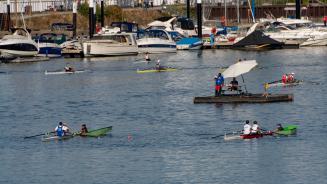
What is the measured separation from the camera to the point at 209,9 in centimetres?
16312

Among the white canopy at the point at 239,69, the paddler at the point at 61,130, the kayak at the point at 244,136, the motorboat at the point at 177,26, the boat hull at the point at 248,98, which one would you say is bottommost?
the kayak at the point at 244,136

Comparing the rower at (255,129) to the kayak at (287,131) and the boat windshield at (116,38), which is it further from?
the boat windshield at (116,38)

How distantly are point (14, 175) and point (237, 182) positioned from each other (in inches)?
418

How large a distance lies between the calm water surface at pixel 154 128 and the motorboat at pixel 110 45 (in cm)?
1264

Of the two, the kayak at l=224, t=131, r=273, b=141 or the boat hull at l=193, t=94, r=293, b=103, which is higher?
the boat hull at l=193, t=94, r=293, b=103

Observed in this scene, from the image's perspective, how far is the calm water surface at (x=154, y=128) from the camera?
2148 inches

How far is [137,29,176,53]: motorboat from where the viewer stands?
123 meters

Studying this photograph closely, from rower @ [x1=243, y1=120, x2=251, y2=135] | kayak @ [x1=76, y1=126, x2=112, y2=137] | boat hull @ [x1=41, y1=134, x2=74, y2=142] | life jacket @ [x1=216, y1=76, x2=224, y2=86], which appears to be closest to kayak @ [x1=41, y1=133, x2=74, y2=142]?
boat hull @ [x1=41, y1=134, x2=74, y2=142]

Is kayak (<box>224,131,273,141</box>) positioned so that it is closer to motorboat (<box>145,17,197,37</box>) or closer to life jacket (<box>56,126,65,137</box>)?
life jacket (<box>56,126,65,137</box>)

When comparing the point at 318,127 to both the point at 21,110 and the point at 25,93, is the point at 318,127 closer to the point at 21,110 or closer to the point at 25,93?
the point at 21,110

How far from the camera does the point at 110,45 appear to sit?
119 m

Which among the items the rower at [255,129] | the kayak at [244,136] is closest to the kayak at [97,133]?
the kayak at [244,136]

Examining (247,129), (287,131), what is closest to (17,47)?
(287,131)

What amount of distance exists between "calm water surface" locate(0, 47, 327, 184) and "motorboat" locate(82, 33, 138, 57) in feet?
41.5
